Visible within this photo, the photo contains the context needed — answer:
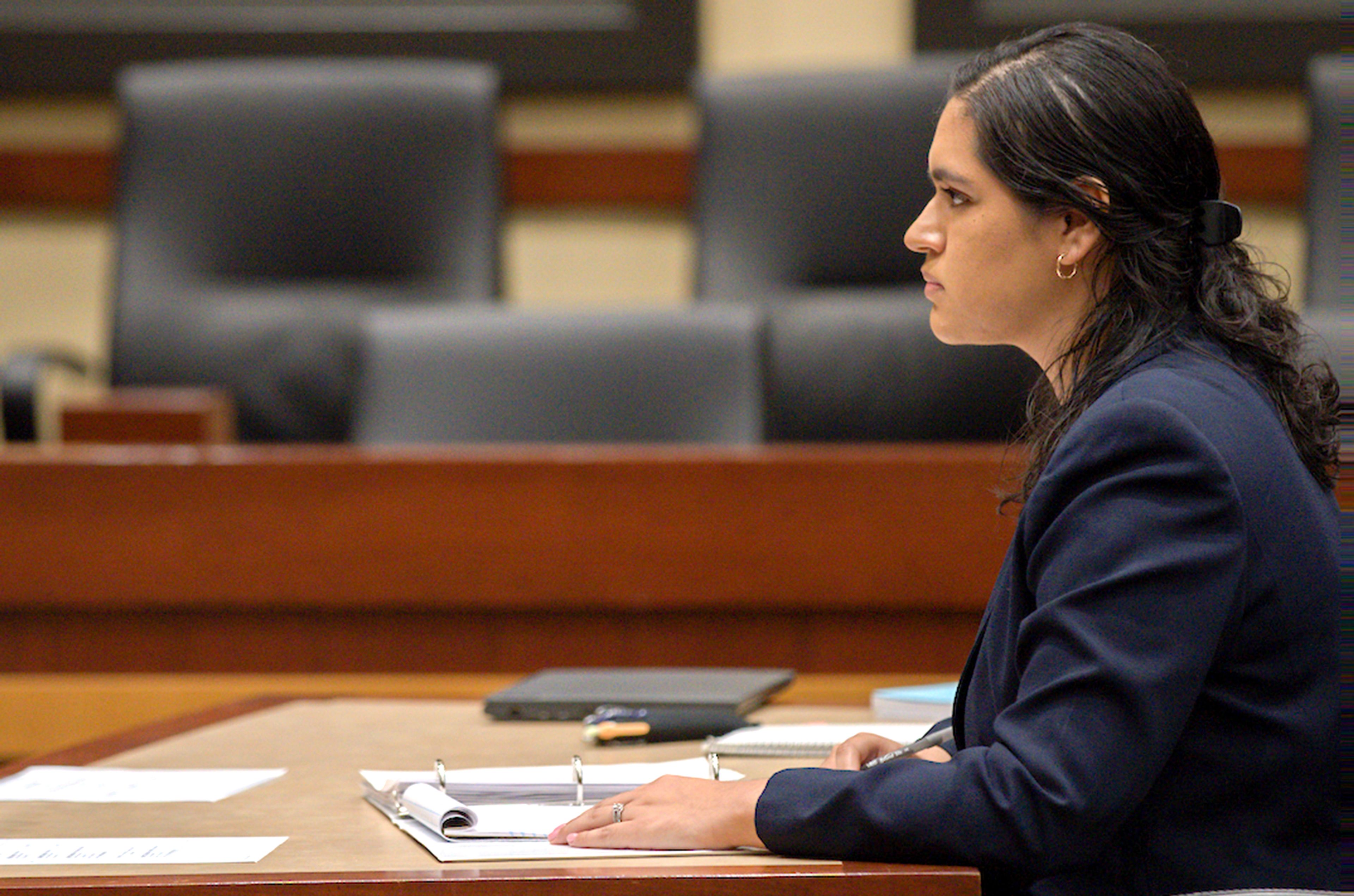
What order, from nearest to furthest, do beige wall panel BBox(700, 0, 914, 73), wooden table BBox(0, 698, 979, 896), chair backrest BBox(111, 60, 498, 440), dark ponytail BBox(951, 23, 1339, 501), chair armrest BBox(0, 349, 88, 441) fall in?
wooden table BBox(0, 698, 979, 896) → dark ponytail BBox(951, 23, 1339, 501) → chair armrest BBox(0, 349, 88, 441) → chair backrest BBox(111, 60, 498, 440) → beige wall panel BBox(700, 0, 914, 73)

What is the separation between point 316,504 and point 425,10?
1836 mm

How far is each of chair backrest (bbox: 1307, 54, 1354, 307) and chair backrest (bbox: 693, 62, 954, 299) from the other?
572mm

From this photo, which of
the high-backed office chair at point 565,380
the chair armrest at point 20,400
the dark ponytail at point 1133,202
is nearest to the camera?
the dark ponytail at point 1133,202

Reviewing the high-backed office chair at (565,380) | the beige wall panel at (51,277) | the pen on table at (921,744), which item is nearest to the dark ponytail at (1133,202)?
the pen on table at (921,744)

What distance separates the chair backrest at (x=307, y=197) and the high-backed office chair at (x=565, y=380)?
1.37ft

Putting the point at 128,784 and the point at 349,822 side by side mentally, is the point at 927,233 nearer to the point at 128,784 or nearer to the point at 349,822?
the point at 349,822

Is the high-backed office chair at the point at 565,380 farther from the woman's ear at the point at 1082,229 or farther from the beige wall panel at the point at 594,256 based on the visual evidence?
the woman's ear at the point at 1082,229

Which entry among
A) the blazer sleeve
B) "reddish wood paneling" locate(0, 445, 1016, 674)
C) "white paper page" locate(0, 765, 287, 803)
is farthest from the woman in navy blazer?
"reddish wood paneling" locate(0, 445, 1016, 674)

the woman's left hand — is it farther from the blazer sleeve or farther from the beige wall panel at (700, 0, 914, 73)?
Answer: the beige wall panel at (700, 0, 914, 73)

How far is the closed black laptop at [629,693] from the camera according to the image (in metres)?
1.02

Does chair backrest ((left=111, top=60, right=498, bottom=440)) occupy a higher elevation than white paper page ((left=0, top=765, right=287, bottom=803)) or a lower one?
higher

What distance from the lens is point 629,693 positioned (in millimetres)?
1054

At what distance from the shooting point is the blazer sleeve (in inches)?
24.3

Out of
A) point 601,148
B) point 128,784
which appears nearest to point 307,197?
point 601,148
